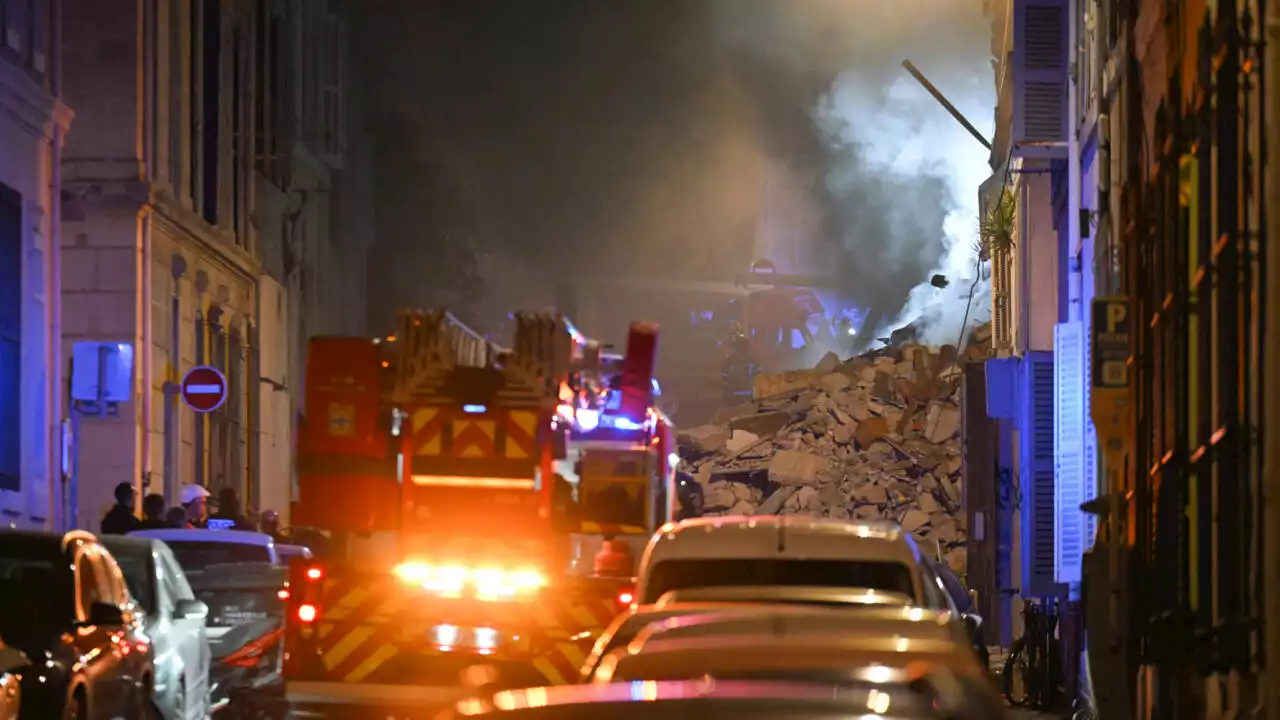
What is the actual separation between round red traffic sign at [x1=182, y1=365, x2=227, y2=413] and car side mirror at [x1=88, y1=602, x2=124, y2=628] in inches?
622

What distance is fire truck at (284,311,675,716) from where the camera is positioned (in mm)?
15398

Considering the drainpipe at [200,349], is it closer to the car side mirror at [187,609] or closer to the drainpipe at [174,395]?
the drainpipe at [174,395]

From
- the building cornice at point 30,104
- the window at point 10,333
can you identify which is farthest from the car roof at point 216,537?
the building cornice at point 30,104

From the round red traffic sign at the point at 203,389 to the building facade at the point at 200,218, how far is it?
4.35 meters

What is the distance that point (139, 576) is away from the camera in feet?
44.5

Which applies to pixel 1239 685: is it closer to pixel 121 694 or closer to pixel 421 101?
pixel 121 694

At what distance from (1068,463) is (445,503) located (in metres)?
7.76

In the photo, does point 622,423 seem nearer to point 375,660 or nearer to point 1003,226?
point 375,660

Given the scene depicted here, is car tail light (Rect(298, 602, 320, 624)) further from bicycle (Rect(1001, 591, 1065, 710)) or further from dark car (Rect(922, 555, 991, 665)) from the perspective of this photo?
bicycle (Rect(1001, 591, 1065, 710))

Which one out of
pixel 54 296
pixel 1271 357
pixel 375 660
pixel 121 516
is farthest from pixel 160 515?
pixel 1271 357

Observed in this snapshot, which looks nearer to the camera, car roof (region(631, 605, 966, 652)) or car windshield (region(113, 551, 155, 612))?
car roof (region(631, 605, 966, 652))

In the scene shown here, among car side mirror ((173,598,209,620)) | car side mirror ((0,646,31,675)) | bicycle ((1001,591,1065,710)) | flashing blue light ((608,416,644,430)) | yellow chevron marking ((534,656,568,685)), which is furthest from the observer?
bicycle ((1001,591,1065,710))

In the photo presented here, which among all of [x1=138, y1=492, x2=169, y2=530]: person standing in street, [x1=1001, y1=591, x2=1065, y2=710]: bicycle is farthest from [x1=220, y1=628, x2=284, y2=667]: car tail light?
[x1=1001, y1=591, x2=1065, y2=710]: bicycle

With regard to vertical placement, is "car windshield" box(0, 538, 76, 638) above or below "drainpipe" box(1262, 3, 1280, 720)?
below
